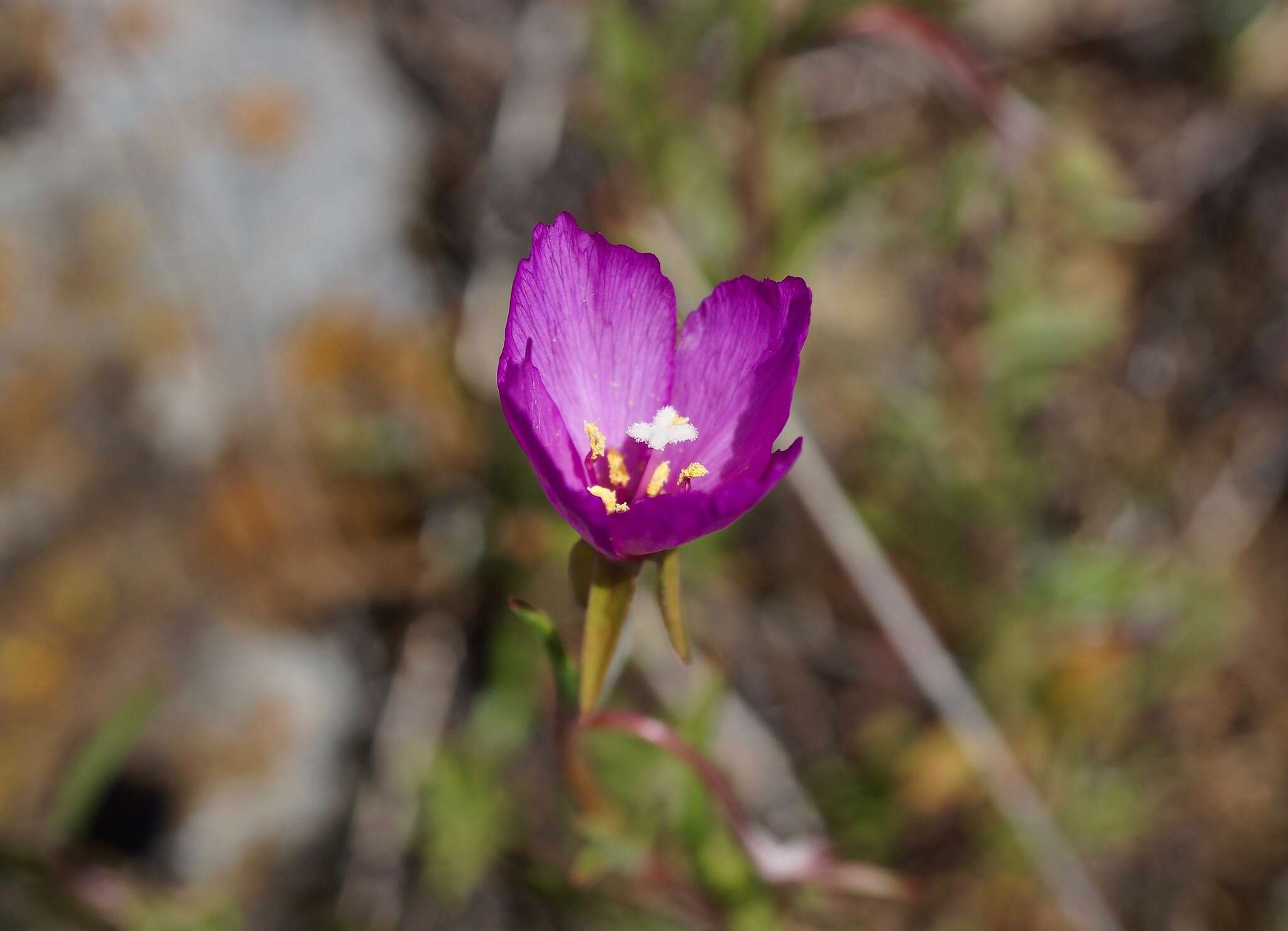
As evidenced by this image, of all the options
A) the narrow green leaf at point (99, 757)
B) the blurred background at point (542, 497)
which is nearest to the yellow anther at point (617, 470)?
the blurred background at point (542, 497)

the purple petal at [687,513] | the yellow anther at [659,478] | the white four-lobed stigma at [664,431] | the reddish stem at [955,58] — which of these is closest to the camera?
the purple petal at [687,513]

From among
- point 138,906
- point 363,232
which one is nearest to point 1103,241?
point 363,232

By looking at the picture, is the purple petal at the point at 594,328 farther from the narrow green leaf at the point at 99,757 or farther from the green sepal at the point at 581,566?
the narrow green leaf at the point at 99,757

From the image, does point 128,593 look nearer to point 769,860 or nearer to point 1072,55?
point 769,860

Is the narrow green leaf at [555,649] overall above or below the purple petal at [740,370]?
below

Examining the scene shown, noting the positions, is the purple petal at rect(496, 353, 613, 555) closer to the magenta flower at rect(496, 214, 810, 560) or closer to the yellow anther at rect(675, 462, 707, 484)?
the magenta flower at rect(496, 214, 810, 560)

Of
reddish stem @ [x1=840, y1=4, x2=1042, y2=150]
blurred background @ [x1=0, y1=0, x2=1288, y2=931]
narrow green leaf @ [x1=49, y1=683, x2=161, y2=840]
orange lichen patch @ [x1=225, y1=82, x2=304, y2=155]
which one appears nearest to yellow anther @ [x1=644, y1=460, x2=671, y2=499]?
blurred background @ [x1=0, y1=0, x2=1288, y2=931]
